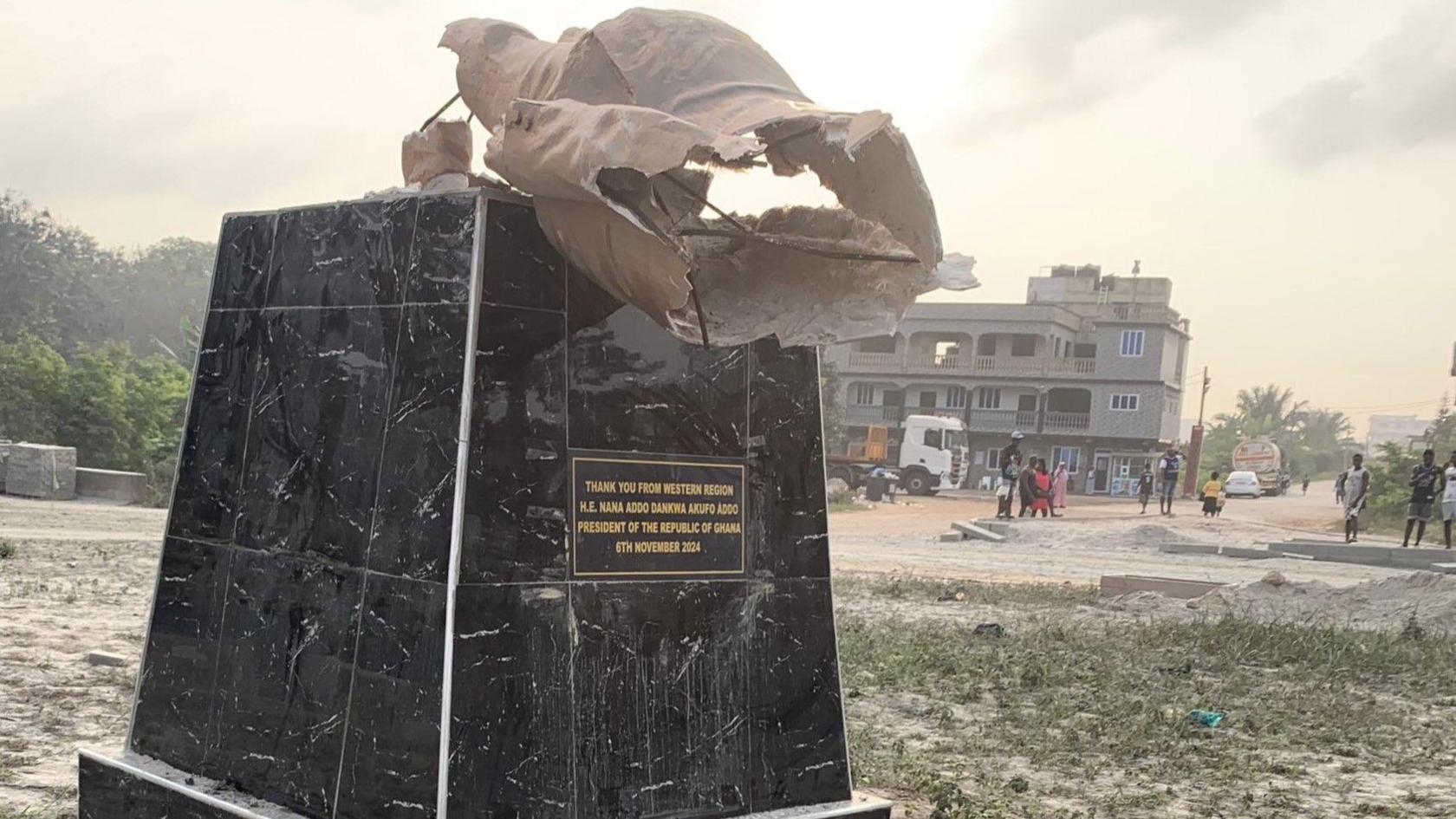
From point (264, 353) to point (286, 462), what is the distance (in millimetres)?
405

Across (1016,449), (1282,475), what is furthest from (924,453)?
(1282,475)

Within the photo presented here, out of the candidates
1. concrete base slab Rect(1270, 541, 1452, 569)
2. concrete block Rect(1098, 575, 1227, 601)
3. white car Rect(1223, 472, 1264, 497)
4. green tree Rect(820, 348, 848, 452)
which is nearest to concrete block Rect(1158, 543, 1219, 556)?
concrete base slab Rect(1270, 541, 1452, 569)

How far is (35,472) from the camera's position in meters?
20.5

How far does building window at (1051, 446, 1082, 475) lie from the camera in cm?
5441

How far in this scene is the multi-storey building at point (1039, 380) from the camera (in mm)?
53750

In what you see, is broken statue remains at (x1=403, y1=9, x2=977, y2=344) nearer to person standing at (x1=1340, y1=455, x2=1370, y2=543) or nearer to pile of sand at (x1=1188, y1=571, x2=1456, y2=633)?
pile of sand at (x1=1188, y1=571, x2=1456, y2=633)

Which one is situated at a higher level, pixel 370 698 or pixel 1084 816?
pixel 370 698

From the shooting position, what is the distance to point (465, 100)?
409 cm

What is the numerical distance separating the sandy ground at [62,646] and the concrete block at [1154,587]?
30.1ft

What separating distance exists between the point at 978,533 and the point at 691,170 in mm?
21565

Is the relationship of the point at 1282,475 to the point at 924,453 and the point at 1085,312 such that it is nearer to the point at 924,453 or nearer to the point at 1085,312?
the point at 1085,312

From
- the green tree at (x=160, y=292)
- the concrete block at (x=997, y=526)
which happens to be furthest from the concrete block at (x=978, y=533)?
the green tree at (x=160, y=292)

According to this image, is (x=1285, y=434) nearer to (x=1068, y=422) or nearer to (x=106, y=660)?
(x=1068, y=422)

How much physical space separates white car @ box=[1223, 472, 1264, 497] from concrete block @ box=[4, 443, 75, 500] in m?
44.6
